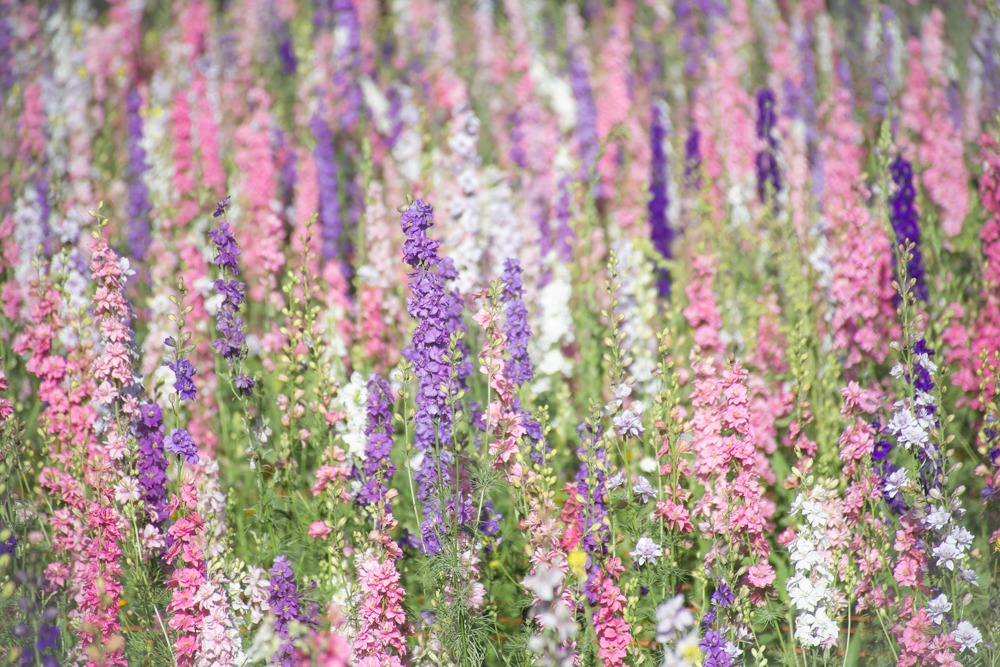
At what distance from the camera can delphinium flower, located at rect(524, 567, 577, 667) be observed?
237 centimetres

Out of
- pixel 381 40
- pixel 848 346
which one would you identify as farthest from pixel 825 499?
pixel 381 40

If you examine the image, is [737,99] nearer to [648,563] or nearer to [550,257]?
[550,257]

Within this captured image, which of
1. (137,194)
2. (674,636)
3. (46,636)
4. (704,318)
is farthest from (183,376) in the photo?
(137,194)

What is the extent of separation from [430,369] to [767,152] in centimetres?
321

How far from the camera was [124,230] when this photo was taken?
613 cm

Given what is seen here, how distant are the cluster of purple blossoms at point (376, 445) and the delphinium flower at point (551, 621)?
62 cm

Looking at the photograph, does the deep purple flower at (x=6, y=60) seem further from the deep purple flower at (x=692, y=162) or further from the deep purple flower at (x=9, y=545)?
the deep purple flower at (x=9, y=545)

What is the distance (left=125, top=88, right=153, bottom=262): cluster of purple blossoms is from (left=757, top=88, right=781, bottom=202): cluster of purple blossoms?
137 inches

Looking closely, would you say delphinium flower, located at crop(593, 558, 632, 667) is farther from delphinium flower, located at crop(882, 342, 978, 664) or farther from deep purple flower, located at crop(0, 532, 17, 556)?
deep purple flower, located at crop(0, 532, 17, 556)

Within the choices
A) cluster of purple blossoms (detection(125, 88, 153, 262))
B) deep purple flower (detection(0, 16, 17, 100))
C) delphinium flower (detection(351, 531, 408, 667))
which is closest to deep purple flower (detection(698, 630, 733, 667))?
delphinium flower (detection(351, 531, 408, 667))

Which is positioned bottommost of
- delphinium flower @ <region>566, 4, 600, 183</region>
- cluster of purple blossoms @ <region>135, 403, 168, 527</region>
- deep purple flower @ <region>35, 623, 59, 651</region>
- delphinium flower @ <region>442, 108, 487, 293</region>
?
deep purple flower @ <region>35, 623, 59, 651</region>

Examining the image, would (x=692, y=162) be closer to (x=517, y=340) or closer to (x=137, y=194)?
(x=517, y=340)

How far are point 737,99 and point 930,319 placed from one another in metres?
3.16

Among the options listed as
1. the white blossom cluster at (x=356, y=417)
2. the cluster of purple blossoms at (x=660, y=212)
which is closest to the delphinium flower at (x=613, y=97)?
the cluster of purple blossoms at (x=660, y=212)
